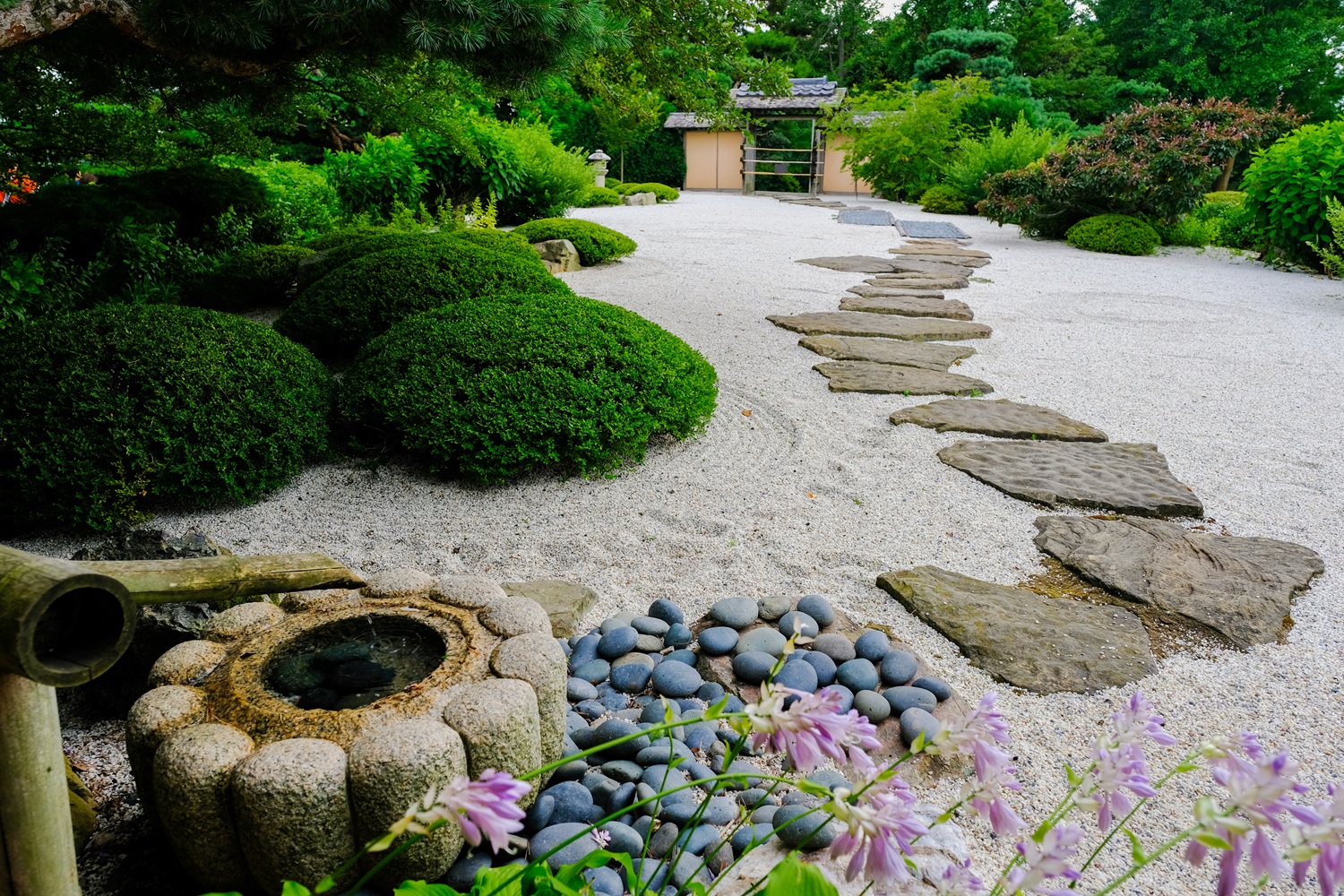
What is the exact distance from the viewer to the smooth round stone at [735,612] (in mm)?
2438

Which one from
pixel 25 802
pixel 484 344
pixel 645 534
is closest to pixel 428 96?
pixel 484 344

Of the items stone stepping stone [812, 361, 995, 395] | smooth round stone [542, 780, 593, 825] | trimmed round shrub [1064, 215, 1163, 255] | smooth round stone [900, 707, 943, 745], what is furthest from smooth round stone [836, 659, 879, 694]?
trimmed round shrub [1064, 215, 1163, 255]

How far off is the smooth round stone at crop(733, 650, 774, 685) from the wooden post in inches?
60.2

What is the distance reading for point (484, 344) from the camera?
3596 mm

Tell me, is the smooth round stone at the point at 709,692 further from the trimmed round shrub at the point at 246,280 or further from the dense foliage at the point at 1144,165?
the dense foliage at the point at 1144,165

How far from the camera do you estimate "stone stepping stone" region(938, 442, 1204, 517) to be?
131 inches

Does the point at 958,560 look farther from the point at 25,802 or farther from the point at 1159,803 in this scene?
the point at 25,802

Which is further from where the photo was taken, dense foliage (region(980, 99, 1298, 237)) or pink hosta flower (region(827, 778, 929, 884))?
dense foliage (region(980, 99, 1298, 237))

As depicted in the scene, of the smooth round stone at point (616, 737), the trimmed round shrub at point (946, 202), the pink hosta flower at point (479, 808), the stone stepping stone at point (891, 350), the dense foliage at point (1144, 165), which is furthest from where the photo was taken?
the trimmed round shrub at point (946, 202)

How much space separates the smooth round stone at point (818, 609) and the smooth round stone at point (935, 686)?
0.32 meters

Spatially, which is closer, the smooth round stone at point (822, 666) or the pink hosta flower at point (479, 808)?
the pink hosta flower at point (479, 808)

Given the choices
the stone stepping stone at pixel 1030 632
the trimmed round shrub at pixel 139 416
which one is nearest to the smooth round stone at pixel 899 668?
the stone stepping stone at pixel 1030 632

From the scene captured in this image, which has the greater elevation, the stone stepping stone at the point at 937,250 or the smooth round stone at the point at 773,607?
the stone stepping stone at the point at 937,250

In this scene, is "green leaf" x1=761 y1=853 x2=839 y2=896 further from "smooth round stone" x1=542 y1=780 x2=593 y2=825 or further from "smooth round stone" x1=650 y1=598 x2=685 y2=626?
"smooth round stone" x1=650 y1=598 x2=685 y2=626
